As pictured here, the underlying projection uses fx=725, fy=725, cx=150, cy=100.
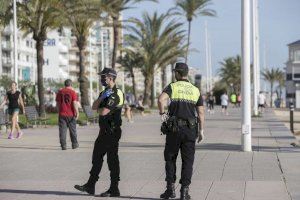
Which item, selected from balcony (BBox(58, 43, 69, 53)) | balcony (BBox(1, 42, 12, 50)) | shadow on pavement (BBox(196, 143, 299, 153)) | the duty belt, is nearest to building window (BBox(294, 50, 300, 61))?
balcony (BBox(1, 42, 12, 50))

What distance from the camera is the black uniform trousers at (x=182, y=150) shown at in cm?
891

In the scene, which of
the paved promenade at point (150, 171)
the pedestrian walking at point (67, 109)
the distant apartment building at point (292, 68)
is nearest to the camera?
the paved promenade at point (150, 171)

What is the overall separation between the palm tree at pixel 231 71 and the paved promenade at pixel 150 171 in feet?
323

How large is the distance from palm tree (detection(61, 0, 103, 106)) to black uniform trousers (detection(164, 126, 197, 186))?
90.8 ft

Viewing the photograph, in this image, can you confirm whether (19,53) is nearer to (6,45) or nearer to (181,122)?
(6,45)

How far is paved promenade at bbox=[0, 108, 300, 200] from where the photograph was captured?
9.62 meters

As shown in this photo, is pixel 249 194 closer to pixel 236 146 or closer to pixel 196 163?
pixel 196 163

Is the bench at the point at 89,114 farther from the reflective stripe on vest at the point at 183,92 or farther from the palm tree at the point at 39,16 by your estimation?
the reflective stripe on vest at the point at 183,92

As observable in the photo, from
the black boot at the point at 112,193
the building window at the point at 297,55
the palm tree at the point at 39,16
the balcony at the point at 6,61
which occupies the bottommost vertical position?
the black boot at the point at 112,193

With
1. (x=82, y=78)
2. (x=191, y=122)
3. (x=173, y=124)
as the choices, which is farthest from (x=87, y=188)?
(x=82, y=78)

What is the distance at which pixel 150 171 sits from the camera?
40.1ft

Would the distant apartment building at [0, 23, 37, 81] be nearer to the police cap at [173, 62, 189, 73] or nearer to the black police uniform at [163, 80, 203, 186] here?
the police cap at [173, 62, 189, 73]

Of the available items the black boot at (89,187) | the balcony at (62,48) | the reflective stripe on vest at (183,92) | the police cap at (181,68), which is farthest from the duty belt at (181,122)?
the balcony at (62,48)

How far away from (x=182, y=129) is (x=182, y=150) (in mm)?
298
